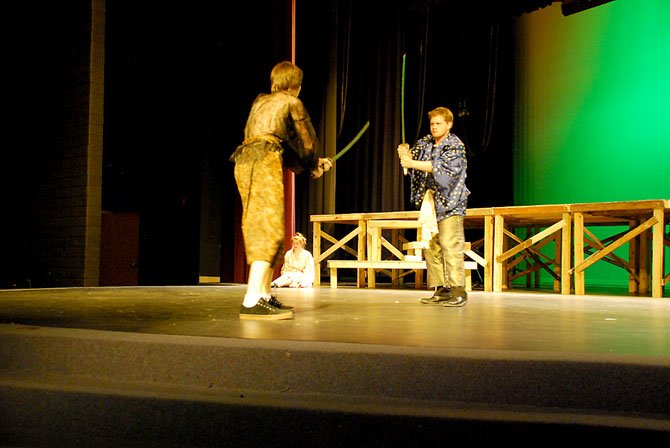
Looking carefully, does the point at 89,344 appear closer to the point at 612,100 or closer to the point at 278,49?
the point at 278,49

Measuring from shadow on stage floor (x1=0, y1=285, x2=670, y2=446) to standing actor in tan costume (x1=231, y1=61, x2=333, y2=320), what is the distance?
558mm

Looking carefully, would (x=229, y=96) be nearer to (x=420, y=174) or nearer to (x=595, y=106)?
(x=420, y=174)

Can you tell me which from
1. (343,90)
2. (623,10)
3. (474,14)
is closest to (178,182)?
(343,90)

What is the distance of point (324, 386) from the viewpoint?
7.35ft

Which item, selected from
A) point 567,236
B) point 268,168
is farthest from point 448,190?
point 567,236

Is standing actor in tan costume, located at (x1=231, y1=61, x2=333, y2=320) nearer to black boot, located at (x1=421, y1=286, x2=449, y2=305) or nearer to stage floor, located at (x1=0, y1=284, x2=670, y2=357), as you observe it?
stage floor, located at (x1=0, y1=284, x2=670, y2=357)

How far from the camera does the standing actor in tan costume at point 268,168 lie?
10.9 feet

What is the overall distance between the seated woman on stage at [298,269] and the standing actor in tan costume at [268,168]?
405cm

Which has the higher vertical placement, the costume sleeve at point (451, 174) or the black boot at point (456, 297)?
the costume sleeve at point (451, 174)

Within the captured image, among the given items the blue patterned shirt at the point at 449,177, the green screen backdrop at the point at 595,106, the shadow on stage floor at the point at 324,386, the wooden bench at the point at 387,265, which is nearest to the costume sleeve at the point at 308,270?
the wooden bench at the point at 387,265

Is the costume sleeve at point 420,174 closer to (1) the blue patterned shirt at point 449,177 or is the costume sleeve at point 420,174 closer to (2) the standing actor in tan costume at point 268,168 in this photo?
(1) the blue patterned shirt at point 449,177

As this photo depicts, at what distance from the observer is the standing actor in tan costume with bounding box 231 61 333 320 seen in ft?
10.9

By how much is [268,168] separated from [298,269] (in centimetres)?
439

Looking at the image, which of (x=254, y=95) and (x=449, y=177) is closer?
(x=449, y=177)
